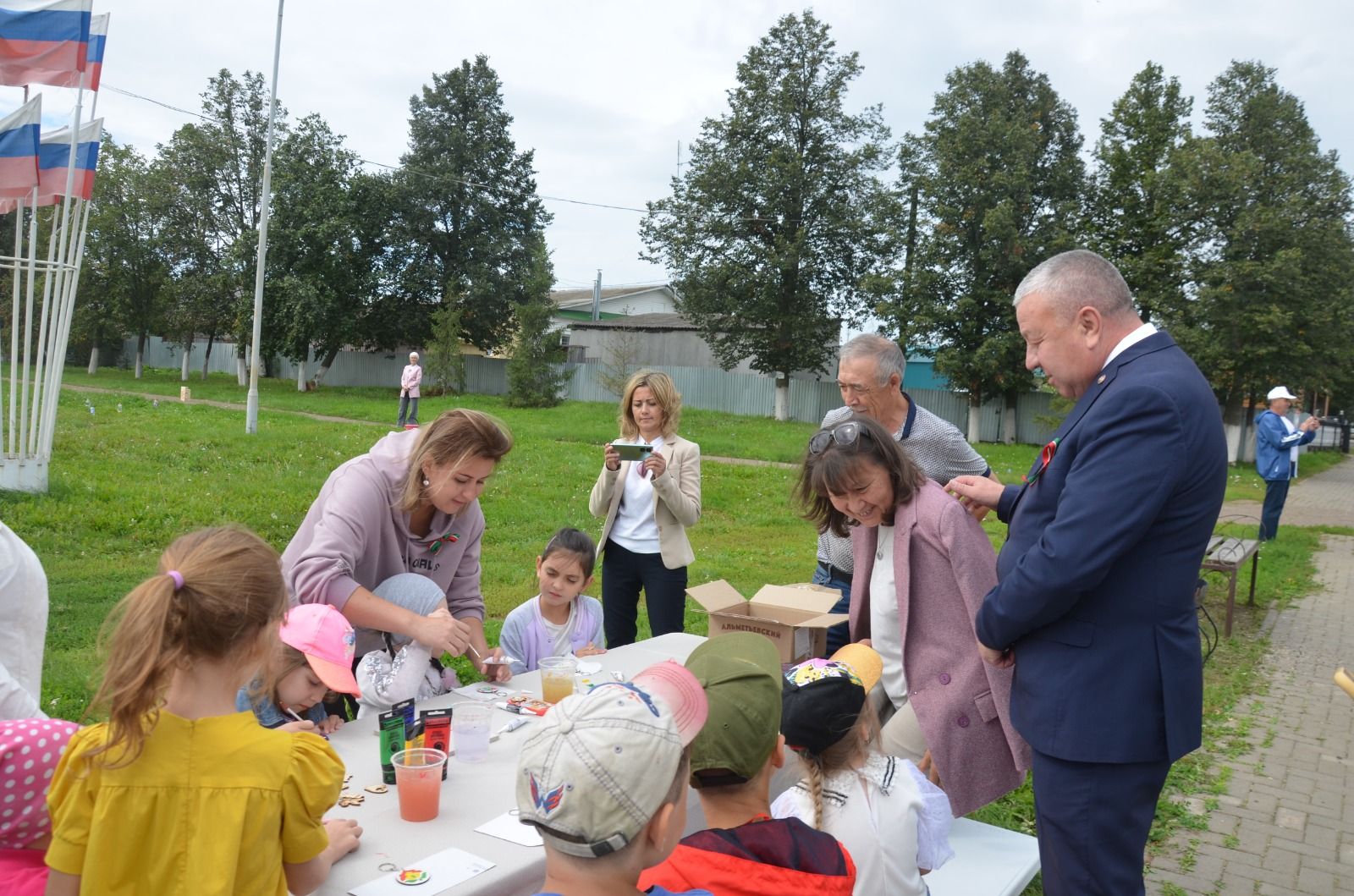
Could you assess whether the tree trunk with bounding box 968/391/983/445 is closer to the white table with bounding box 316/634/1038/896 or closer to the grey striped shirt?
the grey striped shirt

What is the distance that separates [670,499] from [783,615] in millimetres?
1124

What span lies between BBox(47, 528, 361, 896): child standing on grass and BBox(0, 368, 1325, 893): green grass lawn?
2213mm

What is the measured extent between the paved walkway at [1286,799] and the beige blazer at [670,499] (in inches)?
99.5

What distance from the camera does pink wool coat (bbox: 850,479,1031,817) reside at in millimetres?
2965

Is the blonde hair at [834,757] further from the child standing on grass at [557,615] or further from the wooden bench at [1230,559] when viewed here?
the wooden bench at [1230,559]

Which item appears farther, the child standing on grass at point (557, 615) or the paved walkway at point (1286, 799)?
the child standing on grass at point (557, 615)

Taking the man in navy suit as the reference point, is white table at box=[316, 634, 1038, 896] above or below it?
below

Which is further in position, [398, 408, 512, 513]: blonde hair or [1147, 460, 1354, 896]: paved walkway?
[1147, 460, 1354, 896]: paved walkway

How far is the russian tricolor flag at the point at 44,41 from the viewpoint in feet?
27.9

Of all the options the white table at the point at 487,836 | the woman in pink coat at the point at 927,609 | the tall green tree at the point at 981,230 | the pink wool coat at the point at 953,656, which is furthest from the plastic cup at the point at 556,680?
the tall green tree at the point at 981,230

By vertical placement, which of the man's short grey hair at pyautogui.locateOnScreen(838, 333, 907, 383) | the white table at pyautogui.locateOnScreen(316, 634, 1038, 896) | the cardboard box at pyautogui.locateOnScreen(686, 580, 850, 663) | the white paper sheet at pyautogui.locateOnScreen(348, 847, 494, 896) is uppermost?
the man's short grey hair at pyautogui.locateOnScreen(838, 333, 907, 383)

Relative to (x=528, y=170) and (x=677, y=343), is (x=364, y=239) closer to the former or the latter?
(x=528, y=170)

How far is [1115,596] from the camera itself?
7.70 feet

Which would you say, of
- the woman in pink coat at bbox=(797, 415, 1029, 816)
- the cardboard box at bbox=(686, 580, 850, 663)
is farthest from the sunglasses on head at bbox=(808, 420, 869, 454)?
the cardboard box at bbox=(686, 580, 850, 663)
